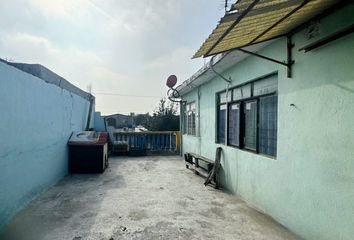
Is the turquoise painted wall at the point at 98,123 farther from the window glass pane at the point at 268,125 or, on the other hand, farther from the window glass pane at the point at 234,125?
the window glass pane at the point at 268,125

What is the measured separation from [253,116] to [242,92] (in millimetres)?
692

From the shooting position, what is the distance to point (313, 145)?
3.20 m

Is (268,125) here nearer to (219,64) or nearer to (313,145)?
(313,145)

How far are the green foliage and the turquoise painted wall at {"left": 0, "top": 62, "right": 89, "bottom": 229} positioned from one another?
10187 mm

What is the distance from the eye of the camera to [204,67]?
651cm

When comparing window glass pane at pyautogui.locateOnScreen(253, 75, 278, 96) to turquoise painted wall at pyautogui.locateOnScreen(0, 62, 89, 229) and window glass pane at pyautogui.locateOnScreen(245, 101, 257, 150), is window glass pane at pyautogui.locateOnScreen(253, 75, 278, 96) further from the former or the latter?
turquoise painted wall at pyautogui.locateOnScreen(0, 62, 89, 229)

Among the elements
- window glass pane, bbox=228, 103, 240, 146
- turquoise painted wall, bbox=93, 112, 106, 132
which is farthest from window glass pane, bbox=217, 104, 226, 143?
turquoise painted wall, bbox=93, 112, 106, 132

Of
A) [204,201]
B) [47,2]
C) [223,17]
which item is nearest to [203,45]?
[223,17]

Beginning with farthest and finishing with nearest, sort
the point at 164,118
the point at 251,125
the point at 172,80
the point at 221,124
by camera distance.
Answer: the point at 164,118 → the point at 172,80 → the point at 221,124 → the point at 251,125

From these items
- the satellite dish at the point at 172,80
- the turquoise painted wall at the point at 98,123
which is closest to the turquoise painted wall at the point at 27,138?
the satellite dish at the point at 172,80

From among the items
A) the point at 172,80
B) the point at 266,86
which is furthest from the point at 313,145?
the point at 172,80

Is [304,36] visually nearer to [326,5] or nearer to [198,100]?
[326,5]

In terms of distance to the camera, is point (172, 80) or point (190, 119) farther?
point (172, 80)

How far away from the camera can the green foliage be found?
17000mm
